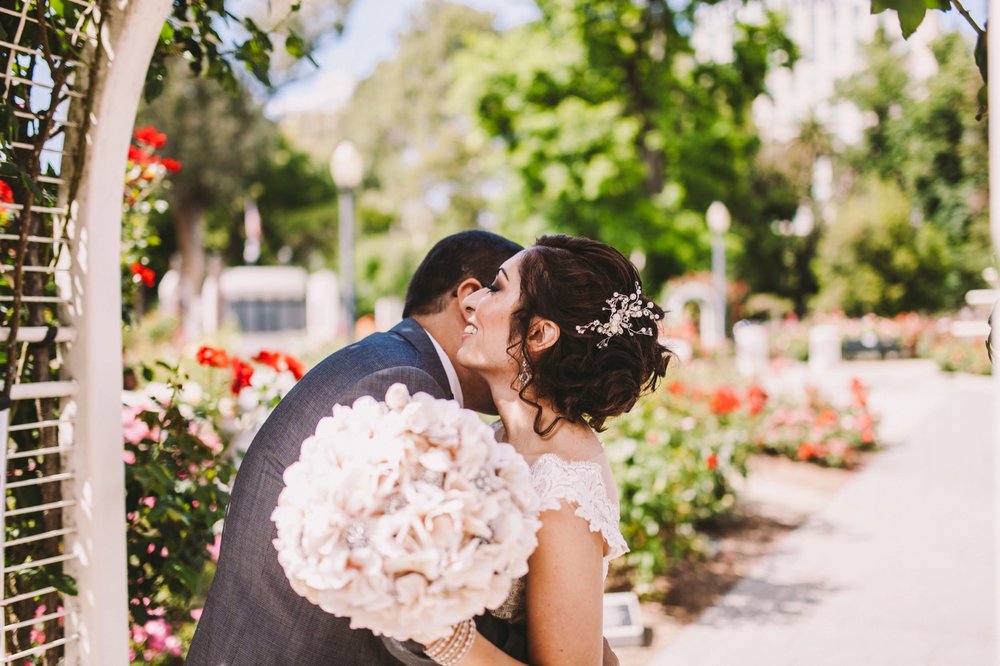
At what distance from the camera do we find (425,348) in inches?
85.2

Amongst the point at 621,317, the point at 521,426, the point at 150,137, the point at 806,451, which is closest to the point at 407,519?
the point at 521,426

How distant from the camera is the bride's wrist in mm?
1467

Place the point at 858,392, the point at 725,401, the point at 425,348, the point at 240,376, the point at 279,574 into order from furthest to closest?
the point at 858,392, the point at 725,401, the point at 240,376, the point at 425,348, the point at 279,574

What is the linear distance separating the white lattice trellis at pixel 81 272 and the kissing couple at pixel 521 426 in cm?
35

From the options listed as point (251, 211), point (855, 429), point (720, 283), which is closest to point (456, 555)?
point (855, 429)

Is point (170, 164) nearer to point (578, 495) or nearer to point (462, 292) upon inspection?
point (462, 292)

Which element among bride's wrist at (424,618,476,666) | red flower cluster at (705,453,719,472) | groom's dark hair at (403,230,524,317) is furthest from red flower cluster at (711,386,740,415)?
bride's wrist at (424,618,476,666)

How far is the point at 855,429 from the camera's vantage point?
33.9 ft

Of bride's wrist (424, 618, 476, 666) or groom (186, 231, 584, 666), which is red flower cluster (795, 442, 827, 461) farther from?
bride's wrist (424, 618, 476, 666)

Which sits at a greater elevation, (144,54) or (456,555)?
(144,54)

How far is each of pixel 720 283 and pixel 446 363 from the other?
1757 cm

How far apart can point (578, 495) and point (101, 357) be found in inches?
48.8

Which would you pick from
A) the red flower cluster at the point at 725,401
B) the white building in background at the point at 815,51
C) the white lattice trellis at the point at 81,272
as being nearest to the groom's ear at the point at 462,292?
the white lattice trellis at the point at 81,272

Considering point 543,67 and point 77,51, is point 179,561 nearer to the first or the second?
point 77,51
